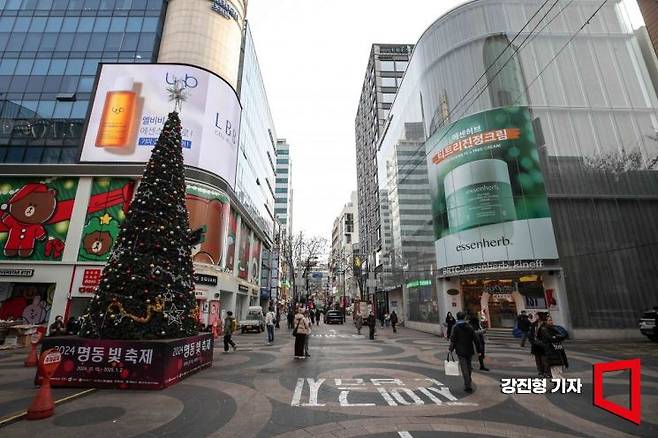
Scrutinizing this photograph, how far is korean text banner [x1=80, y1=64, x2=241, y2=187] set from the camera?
82.0ft

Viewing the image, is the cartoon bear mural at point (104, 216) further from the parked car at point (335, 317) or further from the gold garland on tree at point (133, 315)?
the parked car at point (335, 317)

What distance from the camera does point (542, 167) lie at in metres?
21.3

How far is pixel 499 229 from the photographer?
20.8m

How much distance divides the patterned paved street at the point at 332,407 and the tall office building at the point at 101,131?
52.0 feet

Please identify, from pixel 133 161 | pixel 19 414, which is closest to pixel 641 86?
pixel 19 414

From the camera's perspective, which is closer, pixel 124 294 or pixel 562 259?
pixel 124 294

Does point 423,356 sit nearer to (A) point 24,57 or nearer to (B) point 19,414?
(B) point 19,414

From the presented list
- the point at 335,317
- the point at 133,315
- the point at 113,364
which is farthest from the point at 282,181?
the point at 113,364

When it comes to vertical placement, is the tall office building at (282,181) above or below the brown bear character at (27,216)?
above

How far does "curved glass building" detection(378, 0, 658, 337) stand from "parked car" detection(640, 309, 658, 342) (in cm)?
161

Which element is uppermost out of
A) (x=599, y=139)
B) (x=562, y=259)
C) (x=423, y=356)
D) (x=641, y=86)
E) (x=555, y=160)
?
(x=641, y=86)

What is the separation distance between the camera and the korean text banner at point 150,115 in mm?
24984

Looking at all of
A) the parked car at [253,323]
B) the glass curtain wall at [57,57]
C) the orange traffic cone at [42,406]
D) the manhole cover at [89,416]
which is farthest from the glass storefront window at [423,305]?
the glass curtain wall at [57,57]

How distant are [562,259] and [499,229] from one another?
412 cm
